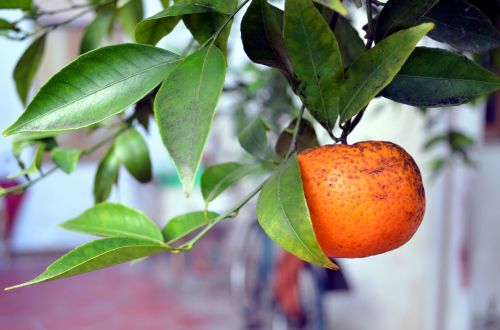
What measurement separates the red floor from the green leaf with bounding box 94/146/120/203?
2.29 m

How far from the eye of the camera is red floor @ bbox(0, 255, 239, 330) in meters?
3.07

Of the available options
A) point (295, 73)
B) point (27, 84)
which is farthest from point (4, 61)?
point (295, 73)

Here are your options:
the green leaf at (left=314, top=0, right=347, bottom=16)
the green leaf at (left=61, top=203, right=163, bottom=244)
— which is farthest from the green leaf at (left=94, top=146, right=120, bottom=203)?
the green leaf at (left=314, top=0, right=347, bottom=16)

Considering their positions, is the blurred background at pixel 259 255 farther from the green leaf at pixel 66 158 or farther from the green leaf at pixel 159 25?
the green leaf at pixel 159 25

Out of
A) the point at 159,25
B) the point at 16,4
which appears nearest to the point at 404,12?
the point at 159,25

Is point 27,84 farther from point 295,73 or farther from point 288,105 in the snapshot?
point 288,105

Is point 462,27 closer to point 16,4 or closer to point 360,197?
point 360,197

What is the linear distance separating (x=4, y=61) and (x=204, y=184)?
3711 millimetres

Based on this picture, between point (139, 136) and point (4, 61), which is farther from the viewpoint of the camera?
point (4, 61)

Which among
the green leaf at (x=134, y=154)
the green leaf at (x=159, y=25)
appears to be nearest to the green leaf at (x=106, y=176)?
the green leaf at (x=134, y=154)

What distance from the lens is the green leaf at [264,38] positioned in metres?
0.37

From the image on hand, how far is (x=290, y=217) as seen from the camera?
0.33m

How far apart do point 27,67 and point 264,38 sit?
293mm

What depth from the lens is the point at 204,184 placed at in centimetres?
48
